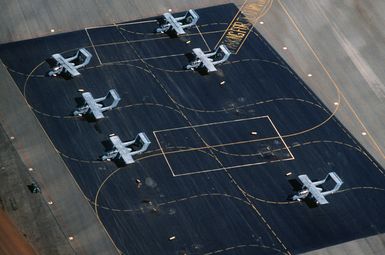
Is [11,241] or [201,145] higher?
[201,145]

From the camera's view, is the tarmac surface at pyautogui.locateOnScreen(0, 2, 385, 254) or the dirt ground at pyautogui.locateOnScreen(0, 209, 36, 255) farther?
the tarmac surface at pyautogui.locateOnScreen(0, 2, 385, 254)

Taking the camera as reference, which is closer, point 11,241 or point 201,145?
point 11,241

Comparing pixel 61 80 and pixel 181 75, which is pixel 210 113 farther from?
pixel 61 80

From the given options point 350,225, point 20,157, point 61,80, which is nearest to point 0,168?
point 20,157

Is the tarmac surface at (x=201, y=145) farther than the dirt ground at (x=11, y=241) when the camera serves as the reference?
Yes
